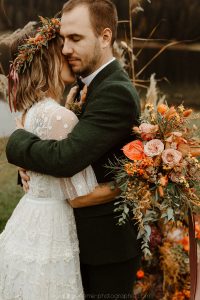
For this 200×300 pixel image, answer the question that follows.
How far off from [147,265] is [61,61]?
1895mm

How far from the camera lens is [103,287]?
8.47 ft

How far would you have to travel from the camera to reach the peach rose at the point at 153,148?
229 centimetres

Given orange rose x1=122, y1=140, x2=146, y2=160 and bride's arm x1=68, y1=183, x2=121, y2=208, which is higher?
orange rose x1=122, y1=140, x2=146, y2=160

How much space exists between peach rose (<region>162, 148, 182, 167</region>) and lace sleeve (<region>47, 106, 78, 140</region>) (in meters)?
0.48

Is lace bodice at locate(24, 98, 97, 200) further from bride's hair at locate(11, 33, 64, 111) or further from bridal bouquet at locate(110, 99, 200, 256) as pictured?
bridal bouquet at locate(110, 99, 200, 256)

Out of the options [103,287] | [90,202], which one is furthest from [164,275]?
[90,202]

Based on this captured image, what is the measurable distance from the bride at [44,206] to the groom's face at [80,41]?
0.19 feet

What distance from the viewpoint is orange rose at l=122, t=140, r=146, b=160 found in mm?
2309

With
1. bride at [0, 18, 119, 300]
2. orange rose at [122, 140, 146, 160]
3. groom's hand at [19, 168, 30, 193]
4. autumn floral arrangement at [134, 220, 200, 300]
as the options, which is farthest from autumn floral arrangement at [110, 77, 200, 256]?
autumn floral arrangement at [134, 220, 200, 300]

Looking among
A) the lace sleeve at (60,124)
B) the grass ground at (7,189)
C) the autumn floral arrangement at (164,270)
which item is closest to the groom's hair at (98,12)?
the lace sleeve at (60,124)

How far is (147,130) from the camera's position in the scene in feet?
7.63

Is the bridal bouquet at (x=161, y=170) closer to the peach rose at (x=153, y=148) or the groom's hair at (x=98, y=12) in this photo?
the peach rose at (x=153, y=148)

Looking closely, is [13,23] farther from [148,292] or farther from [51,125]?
[148,292]

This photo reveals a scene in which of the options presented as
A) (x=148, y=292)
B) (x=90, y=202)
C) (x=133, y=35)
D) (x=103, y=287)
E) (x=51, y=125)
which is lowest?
(x=148, y=292)
